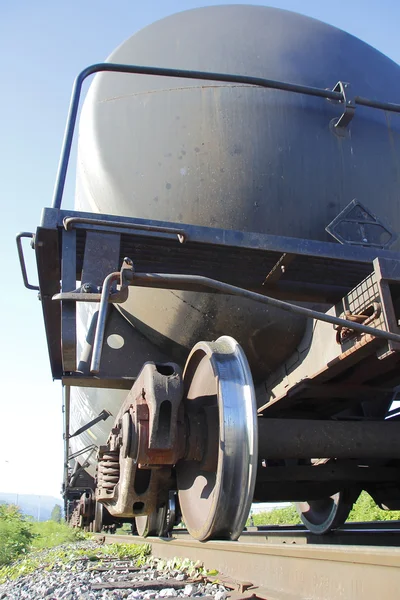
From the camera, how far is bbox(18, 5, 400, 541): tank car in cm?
237

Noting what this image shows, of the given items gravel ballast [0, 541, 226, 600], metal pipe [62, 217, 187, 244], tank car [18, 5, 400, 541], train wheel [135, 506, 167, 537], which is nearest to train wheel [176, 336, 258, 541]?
tank car [18, 5, 400, 541]

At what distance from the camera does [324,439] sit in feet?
8.93

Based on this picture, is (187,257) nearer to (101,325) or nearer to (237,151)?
(237,151)

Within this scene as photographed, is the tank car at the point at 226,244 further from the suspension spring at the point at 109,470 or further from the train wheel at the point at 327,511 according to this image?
the train wheel at the point at 327,511

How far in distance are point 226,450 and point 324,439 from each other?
918mm

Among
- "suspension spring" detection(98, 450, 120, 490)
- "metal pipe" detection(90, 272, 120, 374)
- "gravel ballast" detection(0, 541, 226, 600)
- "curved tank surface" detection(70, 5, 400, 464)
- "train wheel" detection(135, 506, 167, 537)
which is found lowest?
"gravel ballast" detection(0, 541, 226, 600)

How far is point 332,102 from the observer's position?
2959mm

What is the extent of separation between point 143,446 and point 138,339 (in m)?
1.08

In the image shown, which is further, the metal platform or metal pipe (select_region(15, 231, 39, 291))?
metal pipe (select_region(15, 231, 39, 291))

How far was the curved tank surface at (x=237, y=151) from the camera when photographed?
9.36 feet

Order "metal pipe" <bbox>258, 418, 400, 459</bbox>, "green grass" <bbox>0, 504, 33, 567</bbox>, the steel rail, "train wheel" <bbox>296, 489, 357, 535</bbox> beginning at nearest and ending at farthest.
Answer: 1. the steel rail
2. "metal pipe" <bbox>258, 418, 400, 459</bbox>
3. "train wheel" <bbox>296, 489, 357, 535</bbox>
4. "green grass" <bbox>0, 504, 33, 567</bbox>

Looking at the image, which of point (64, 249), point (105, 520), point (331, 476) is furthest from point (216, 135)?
point (105, 520)

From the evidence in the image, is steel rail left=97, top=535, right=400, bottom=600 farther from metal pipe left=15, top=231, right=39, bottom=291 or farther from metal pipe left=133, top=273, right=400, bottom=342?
metal pipe left=15, top=231, right=39, bottom=291

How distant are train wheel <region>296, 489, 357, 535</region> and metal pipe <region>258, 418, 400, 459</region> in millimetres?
1308
